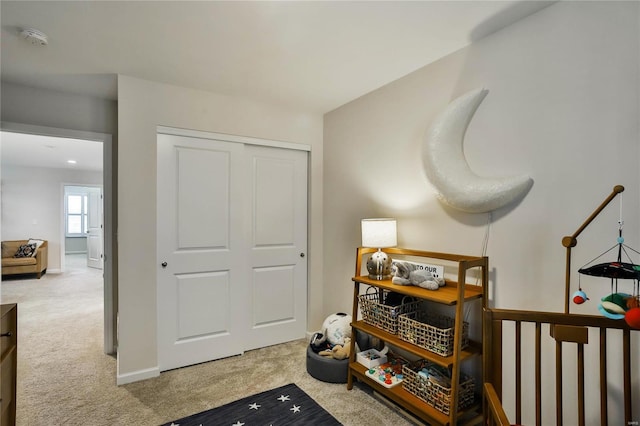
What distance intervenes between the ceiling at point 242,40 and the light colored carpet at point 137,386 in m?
2.38

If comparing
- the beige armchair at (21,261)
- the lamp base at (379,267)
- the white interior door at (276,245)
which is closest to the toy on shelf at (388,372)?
the lamp base at (379,267)

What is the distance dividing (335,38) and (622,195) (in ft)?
5.55

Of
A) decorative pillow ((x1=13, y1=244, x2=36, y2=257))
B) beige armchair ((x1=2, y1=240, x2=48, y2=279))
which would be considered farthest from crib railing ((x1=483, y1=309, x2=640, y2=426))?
decorative pillow ((x1=13, y1=244, x2=36, y2=257))

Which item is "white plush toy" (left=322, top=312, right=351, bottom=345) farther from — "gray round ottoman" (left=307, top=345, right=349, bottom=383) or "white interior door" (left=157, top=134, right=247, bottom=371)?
"white interior door" (left=157, top=134, right=247, bottom=371)

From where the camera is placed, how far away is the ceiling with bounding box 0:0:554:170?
1726 millimetres

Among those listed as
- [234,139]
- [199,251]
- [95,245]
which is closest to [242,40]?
[234,139]

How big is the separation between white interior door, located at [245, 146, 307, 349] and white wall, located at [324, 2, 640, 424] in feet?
3.91

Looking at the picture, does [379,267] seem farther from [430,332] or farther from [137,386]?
[137,386]

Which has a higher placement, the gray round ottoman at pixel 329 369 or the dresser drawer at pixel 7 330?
the dresser drawer at pixel 7 330

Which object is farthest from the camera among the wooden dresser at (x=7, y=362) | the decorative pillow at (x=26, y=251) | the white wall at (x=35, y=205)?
the white wall at (x=35, y=205)

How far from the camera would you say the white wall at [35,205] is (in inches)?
270

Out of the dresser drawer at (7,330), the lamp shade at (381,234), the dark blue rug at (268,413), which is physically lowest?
the dark blue rug at (268,413)

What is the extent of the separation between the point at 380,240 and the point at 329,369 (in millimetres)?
1087

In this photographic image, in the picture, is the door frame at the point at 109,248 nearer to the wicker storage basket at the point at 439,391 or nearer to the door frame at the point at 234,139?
the door frame at the point at 234,139
